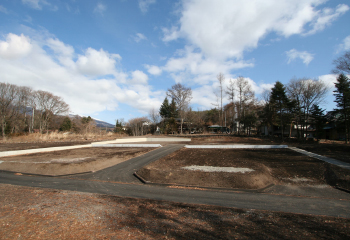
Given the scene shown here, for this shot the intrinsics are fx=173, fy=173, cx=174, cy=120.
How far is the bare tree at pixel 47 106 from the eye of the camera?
144 ft

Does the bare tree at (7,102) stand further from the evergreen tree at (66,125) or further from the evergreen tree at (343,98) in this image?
the evergreen tree at (343,98)

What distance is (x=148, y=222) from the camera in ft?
16.3

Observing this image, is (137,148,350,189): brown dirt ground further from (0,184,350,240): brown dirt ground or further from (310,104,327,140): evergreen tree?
(310,104,327,140): evergreen tree

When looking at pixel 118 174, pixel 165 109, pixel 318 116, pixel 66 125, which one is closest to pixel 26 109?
pixel 66 125

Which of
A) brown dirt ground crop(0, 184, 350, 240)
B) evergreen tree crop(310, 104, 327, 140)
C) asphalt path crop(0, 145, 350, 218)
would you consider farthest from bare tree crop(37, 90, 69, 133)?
evergreen tree crop(310, 104, 327, 140)

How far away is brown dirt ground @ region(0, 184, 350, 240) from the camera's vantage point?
14.0ft

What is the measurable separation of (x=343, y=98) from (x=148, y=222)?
112 ft

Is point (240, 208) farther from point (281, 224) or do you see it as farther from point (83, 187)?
point (83, 187)

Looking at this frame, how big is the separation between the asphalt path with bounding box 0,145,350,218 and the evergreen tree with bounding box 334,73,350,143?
26.6 m

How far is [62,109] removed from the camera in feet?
153

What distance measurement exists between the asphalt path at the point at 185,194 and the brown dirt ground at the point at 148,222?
905mm

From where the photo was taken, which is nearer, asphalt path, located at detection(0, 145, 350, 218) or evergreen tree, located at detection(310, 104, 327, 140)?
asphalt path, located at detection(0, 145, 350, 218)

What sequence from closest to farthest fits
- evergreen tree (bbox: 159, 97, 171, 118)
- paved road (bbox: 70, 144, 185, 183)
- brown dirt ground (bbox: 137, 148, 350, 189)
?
1. brown dirt ground (bbox: 137, 148, 350, 189)
2. paved road (bbox: 70, 144, 185, 183)
3. evergreen tree (bbox: 159, 97, 171, 118)

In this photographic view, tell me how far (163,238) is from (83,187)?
285 inches
